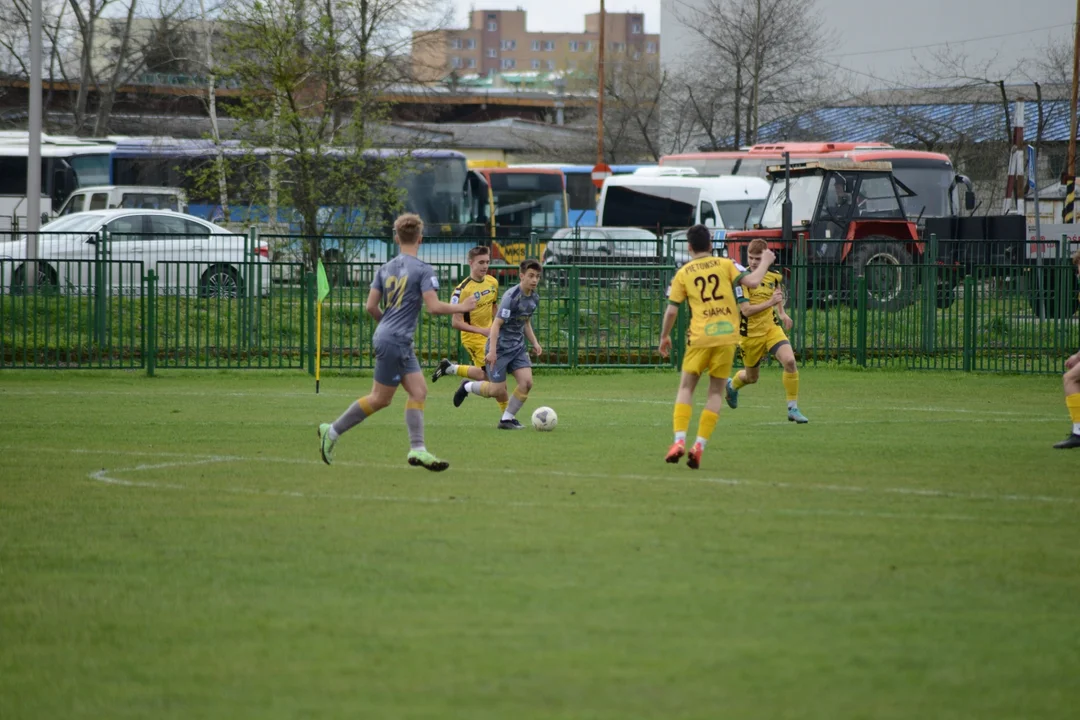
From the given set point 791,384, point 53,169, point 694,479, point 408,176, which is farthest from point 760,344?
point 53,169

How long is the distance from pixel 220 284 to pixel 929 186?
18.9m

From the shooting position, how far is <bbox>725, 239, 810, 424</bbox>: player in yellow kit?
1496cm

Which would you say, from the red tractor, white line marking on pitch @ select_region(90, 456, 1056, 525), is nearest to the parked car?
the red tractor

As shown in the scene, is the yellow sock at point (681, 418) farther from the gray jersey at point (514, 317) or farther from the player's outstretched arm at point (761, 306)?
the player's outstretched arm at point (761, 306)

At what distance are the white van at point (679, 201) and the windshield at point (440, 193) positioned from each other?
13.7 feet

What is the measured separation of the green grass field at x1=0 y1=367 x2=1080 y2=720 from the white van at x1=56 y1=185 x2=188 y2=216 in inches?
955

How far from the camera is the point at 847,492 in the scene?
9.51 metres

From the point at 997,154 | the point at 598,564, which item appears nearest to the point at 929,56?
the point at 997,154

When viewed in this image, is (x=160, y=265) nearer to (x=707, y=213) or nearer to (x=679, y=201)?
(x=707, y=213)

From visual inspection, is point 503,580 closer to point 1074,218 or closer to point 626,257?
point 626,257

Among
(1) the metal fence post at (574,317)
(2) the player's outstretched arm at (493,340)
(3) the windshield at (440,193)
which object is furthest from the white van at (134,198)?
(2) the player's outstretched arm at (493,340)

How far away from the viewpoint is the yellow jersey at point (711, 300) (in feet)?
36.2

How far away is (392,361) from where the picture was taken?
10.4 metres

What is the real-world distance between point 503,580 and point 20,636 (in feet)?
6.89
